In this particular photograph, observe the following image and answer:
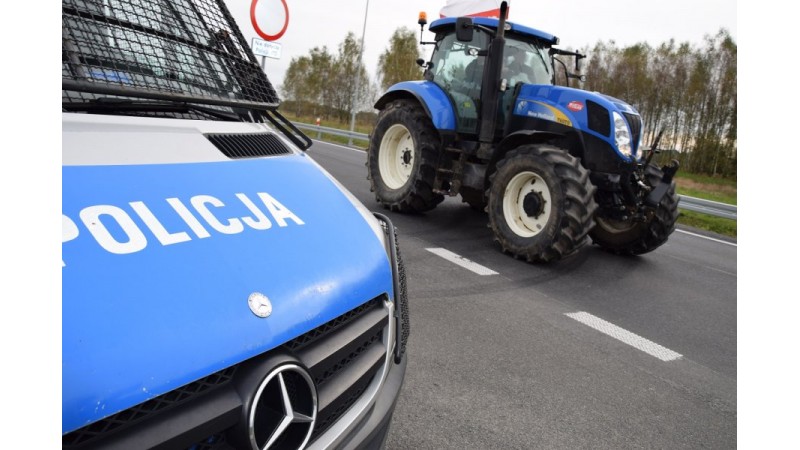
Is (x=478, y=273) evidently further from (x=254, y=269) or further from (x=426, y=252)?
(x=254, y=269)

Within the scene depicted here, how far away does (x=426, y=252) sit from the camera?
5.14 metres

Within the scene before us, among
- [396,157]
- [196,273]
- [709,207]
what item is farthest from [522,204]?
[709,207]

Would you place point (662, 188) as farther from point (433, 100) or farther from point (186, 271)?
point (186, 271)

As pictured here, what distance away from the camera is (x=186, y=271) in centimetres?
122

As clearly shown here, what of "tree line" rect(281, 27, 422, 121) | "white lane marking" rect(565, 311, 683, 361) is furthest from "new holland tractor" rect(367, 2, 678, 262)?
"tree line" rect(281, 27, 422, 121)

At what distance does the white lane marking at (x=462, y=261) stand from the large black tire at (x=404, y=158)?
119 cm

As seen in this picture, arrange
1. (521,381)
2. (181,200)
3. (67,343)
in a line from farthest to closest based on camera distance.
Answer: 1. (521,381)
2. (181,200)
3. (67,343)

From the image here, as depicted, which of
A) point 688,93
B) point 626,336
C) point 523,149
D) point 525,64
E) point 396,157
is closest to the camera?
point 626,336

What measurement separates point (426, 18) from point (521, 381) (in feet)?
16.2

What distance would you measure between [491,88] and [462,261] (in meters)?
1.94

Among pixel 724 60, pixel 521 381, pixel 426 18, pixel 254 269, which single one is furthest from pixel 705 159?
pixel 254 269

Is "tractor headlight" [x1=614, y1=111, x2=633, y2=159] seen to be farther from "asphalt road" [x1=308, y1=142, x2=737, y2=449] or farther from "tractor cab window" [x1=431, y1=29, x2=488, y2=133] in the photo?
"tractor cab window" [x1=431, y1=29, x2=488, y2=133]

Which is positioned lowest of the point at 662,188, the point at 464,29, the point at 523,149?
the point at 662,188

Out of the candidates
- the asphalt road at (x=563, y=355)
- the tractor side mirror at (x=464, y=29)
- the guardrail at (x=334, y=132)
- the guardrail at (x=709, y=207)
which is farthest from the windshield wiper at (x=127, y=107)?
the guardrail at (x=334, y=132)
